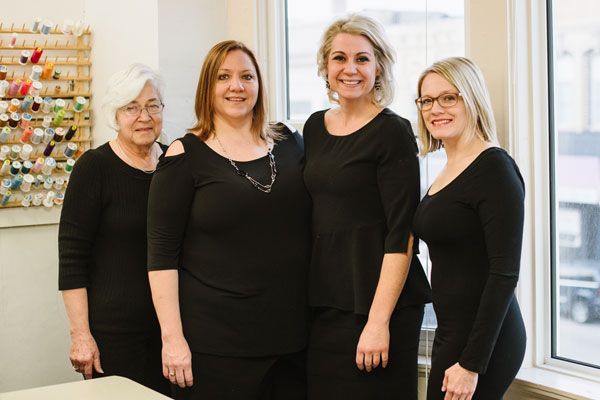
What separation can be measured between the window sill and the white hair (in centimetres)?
140

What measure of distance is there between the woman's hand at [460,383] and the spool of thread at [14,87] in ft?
6.72

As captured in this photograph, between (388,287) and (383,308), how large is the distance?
56mm

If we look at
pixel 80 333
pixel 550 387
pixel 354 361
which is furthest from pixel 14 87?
pixel 550 387

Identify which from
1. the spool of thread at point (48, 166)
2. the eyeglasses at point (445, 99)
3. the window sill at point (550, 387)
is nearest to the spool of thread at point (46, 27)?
the spool of thread at point (48, 166)

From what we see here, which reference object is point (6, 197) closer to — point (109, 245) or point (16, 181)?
point (16, 181)

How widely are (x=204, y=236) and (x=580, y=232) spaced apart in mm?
1078

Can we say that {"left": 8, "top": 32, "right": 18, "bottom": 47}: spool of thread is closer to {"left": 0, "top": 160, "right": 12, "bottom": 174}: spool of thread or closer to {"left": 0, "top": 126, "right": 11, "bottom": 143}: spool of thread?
{"left": 0, "top": 126, "right": 11, "bottom": 143}: spool of thread

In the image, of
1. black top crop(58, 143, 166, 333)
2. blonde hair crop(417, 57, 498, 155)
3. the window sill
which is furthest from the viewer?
black top crop(58, 143, 166, 333)

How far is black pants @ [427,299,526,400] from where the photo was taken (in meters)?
1.91

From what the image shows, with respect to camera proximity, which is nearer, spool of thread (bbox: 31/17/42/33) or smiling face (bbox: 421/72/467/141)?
smiling face (bbox: 421/72/467/141)

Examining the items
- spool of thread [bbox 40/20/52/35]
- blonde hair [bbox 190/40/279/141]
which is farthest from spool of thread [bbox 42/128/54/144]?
blonde hair [bbox 190/40/279/141]

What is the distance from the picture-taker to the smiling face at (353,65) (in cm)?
217

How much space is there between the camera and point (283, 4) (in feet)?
10.5

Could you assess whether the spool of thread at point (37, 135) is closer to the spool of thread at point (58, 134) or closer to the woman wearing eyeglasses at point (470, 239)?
the spool of thread at point (58, 134)
